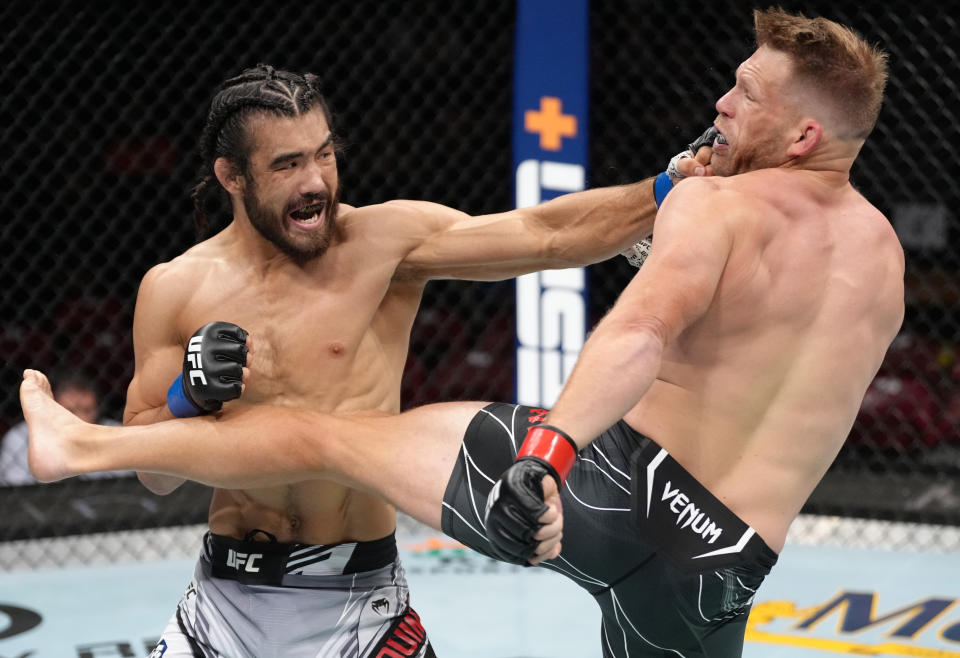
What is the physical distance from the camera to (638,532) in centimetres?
156

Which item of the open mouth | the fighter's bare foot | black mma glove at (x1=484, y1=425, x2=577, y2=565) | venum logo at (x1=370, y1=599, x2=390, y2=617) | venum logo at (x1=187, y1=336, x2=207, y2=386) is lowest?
venum logo at (x1=370, y1=599, x2=390, y2=617)

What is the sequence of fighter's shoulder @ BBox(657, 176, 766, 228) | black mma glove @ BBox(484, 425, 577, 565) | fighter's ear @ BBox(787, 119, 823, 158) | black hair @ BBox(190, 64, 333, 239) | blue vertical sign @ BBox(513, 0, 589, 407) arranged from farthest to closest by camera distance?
1. blue vertical sign @ BBox(513, 0, 589, 407)
2. black hair @ BBox(190, 64, 333, 239)
3. fighter's ear @ BBox(787, 119, 823, 158)
4. fighter's shoulder @ BBox(657, 176, 766, 228)
5. black mma glove @ BBox(484, 425, 577, 565)

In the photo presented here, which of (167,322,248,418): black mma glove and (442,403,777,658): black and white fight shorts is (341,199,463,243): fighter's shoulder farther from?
(442,403,777,658): black and white fight shorts

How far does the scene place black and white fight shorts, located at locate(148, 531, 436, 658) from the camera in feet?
6.19

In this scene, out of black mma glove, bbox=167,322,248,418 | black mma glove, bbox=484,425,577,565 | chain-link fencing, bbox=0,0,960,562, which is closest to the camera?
black mma glove, bbox=484,425,577,565

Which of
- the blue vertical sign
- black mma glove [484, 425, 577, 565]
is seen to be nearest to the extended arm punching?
black mma glove [484, 425, 577, 565]

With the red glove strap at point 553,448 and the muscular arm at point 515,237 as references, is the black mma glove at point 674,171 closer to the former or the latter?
the muscular arm at point 515,237

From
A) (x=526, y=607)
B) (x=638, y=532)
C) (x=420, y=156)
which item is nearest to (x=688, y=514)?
(x=638, y=532)

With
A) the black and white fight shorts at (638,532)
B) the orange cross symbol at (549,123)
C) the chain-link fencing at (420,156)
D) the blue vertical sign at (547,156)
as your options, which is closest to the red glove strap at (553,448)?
the black and white fight shorts at (638,532)

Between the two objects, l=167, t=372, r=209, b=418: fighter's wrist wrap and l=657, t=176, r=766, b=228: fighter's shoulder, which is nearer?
l=657, t=176, r=766, b=228: fighter's shoulder

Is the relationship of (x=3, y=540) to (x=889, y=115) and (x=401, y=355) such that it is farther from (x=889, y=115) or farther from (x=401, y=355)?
(x=889, y=115)

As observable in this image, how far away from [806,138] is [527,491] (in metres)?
0.67

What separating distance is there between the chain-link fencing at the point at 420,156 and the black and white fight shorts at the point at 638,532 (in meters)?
2.81

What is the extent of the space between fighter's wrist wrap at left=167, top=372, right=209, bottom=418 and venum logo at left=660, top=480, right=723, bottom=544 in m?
0.73
